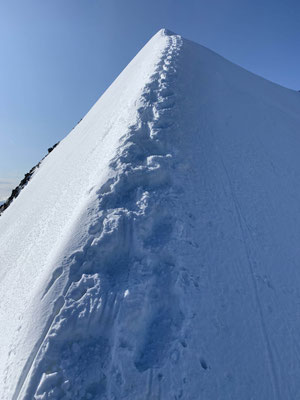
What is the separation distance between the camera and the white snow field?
1.62 m

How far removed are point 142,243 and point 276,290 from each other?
137cm

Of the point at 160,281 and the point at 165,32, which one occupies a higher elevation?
the point at 165,32

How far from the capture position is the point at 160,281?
2.00 m

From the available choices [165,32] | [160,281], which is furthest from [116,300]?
[165,32]

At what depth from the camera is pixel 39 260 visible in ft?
8.84

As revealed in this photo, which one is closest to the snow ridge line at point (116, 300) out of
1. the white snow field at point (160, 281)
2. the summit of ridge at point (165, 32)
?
the white snow field at point (160, 281)

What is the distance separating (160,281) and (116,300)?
0.39 m

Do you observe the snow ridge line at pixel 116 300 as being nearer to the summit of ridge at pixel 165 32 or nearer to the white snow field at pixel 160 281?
the white snow field at pixel 160 281

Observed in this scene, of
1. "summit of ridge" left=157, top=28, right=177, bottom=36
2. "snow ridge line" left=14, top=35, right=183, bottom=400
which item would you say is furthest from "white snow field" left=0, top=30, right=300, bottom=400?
"summit of ridge" left=157, top=28, right=177, bottom=36

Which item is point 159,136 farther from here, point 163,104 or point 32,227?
point 32,227

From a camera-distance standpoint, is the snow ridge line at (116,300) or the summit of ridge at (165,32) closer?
the snow ridge line at (116,300)

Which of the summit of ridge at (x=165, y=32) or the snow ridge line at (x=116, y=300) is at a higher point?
the summit of ridge at (x=165, y=32)

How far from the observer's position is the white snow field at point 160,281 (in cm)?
162

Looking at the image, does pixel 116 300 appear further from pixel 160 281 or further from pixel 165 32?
pixel 165 32
